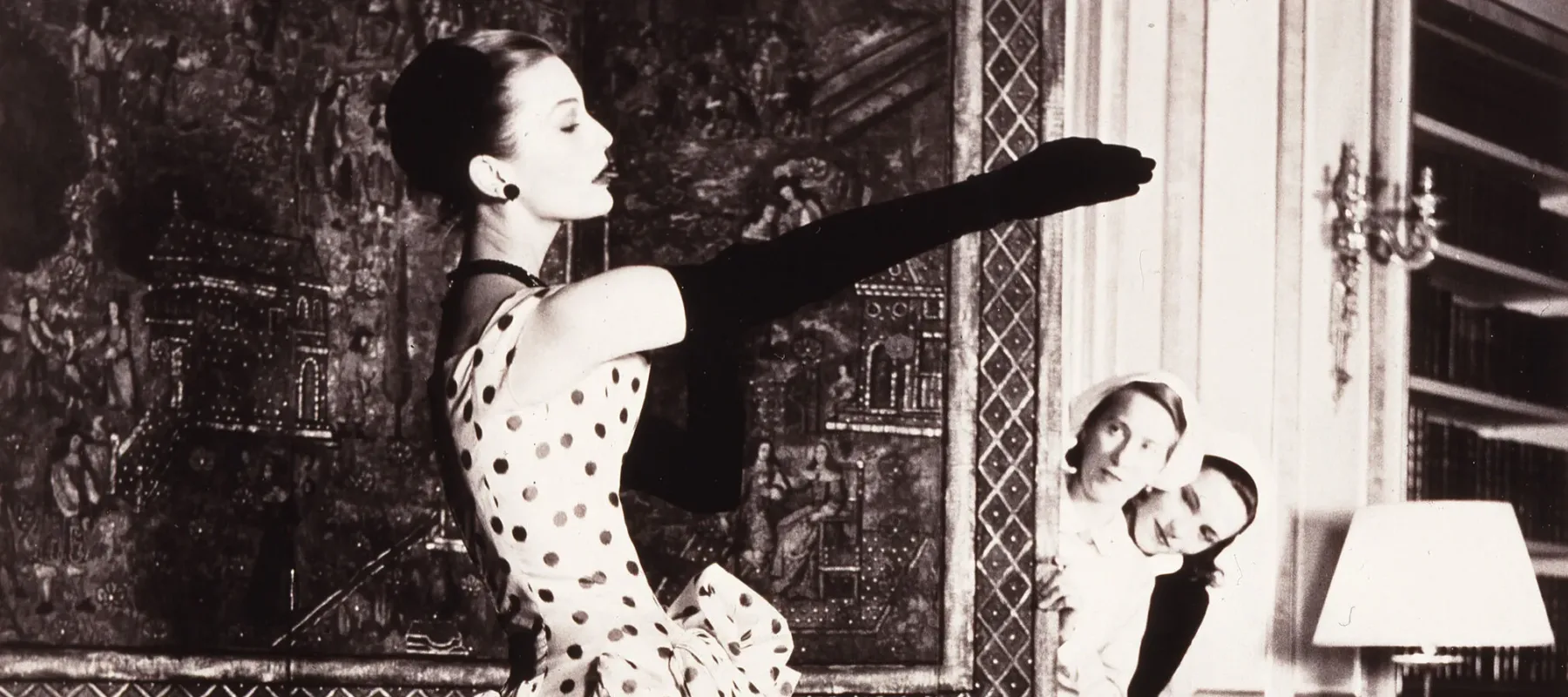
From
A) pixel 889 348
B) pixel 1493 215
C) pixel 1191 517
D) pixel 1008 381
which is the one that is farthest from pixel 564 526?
pixel 1493 215

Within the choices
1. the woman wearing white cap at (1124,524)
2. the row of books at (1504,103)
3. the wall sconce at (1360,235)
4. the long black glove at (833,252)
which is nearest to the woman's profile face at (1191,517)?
the woman wearing white cap at (1124,524)

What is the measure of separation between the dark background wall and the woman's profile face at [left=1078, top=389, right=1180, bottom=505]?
31 cm

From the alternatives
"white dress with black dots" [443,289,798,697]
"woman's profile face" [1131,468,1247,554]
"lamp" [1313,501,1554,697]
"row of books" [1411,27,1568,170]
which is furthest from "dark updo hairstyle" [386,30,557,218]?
"row of books" [1411,27,1568,170]

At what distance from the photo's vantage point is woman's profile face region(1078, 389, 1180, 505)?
377cm

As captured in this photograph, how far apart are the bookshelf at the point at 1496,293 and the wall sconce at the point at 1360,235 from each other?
2.0 inches

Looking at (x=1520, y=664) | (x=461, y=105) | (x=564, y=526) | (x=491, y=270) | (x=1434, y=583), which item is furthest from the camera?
(x=1520, y=664)

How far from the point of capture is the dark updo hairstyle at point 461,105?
2480 millimetres

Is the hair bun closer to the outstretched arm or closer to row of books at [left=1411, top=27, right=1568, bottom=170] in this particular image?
the outstretched arm

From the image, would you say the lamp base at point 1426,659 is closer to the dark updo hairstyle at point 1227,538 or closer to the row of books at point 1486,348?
the dark updo hairstyle at point 1227,538

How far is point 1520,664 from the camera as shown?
3971 millimetres

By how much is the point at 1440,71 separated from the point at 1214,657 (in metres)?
1.32

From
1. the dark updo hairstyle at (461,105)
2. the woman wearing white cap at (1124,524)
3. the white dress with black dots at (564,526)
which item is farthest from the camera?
the woman wearing white cap at (1124,524)

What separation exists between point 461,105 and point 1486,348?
2453 millimetres

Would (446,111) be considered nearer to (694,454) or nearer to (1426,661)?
(694,454)
